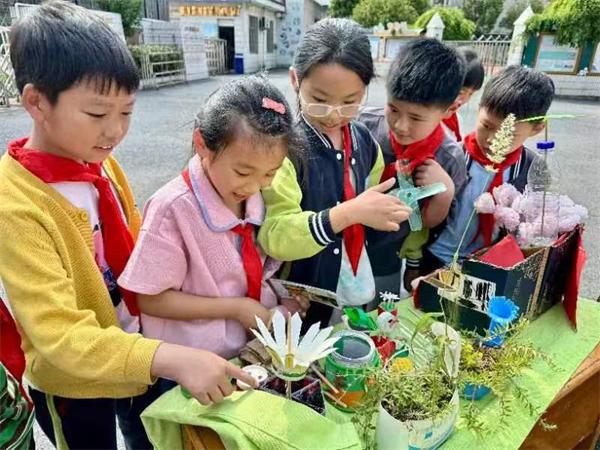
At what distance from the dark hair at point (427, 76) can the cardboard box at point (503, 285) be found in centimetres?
46

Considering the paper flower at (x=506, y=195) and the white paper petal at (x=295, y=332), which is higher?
the paper flower at (x=506, y=195)

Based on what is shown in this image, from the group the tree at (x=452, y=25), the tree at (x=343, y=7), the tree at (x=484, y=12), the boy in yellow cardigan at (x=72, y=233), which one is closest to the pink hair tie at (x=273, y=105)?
the boy in yellow cardigan at (x=72, y=233)

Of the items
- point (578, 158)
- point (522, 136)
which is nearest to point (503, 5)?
point (578, 158)

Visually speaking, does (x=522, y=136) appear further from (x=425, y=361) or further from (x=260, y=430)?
(x=260, y=430)

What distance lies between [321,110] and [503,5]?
3379cm

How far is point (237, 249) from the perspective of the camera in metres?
1.09

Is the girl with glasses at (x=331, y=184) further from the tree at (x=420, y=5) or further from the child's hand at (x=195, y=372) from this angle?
the tree at (x=420, y=5)

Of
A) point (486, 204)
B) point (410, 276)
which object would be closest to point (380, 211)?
point (486, 204)

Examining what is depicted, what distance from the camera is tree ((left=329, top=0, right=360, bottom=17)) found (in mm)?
24516

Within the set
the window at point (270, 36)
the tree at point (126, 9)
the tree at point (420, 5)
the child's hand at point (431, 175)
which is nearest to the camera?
the child's hand at point (431, 175)

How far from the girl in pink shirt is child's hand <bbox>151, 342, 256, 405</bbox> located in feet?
0.66

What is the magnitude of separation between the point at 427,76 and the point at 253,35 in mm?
21509

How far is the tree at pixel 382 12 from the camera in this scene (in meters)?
21.9

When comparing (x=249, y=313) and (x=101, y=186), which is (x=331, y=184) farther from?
(x=101, y=186)
